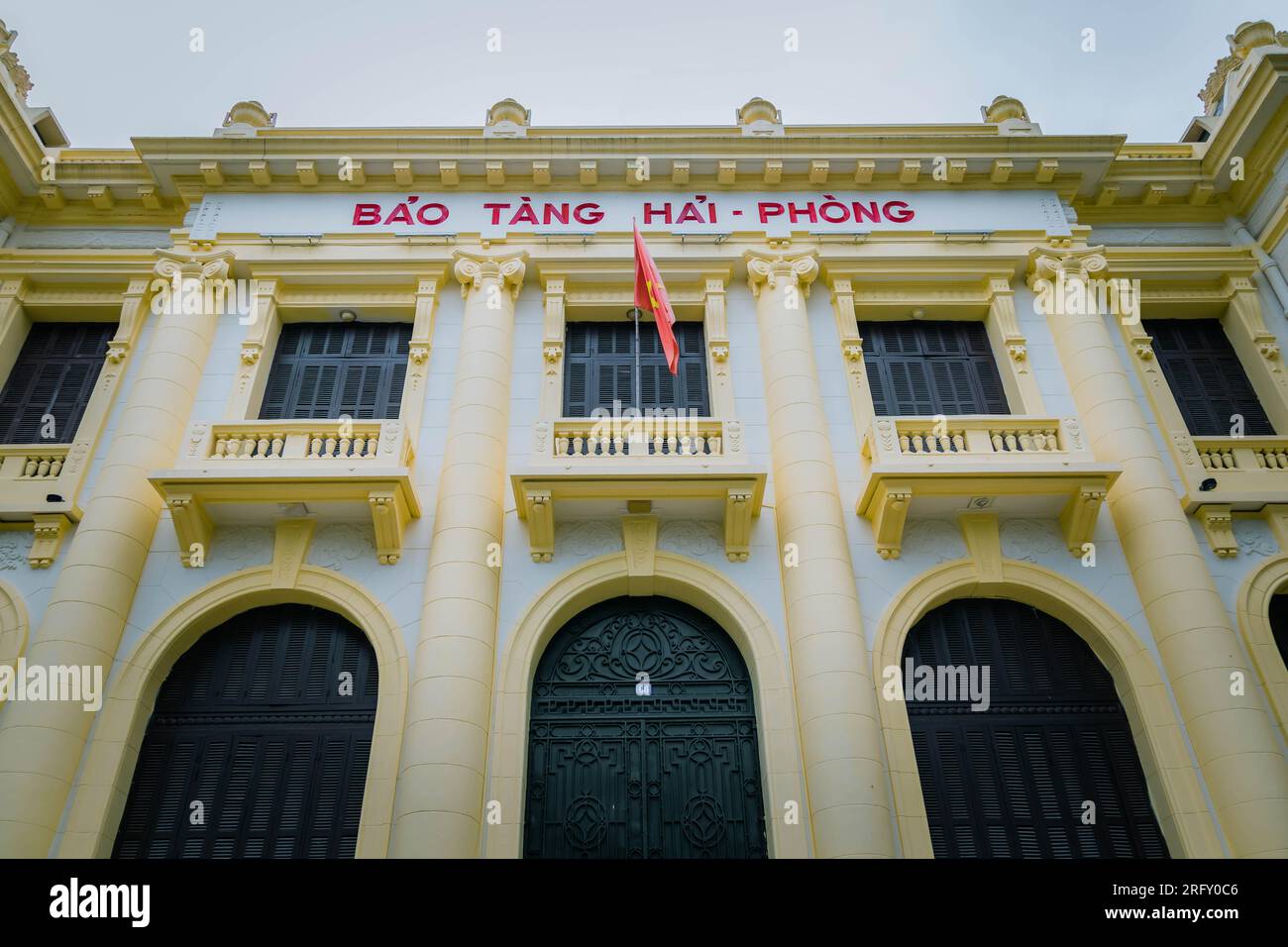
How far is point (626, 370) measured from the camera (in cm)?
1512

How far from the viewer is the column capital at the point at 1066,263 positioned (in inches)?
599

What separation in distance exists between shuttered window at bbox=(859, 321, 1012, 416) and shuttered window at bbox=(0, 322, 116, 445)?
1295 centimetres

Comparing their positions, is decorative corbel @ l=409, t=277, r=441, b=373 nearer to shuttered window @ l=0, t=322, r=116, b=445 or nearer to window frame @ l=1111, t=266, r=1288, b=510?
shuttered window @ l=0, t=322, r=116, b=445

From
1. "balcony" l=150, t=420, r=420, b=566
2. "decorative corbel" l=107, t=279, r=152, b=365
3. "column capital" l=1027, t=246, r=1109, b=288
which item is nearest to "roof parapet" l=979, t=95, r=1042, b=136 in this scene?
"column capital" l=1027, t=246, r=1109, b=288

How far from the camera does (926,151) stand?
52.9 feet

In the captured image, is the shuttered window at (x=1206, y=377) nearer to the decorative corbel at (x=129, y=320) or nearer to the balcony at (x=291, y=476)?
the balcony at (x=291, y=476)

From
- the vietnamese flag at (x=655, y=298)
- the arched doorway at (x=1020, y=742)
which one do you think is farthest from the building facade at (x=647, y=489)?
the vietnamese flag at (x=655, y=298)

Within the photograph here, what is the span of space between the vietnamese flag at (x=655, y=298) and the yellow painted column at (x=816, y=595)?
6.05ft

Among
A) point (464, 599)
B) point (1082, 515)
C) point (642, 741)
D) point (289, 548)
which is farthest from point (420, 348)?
point (1082, 515)

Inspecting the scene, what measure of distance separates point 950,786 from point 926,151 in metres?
10.9

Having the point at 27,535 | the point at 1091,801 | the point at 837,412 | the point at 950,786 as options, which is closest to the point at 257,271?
the point at 27,535

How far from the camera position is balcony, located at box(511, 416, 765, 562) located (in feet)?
40.5

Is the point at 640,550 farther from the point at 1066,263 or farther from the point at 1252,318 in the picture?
the point at 1252,318
